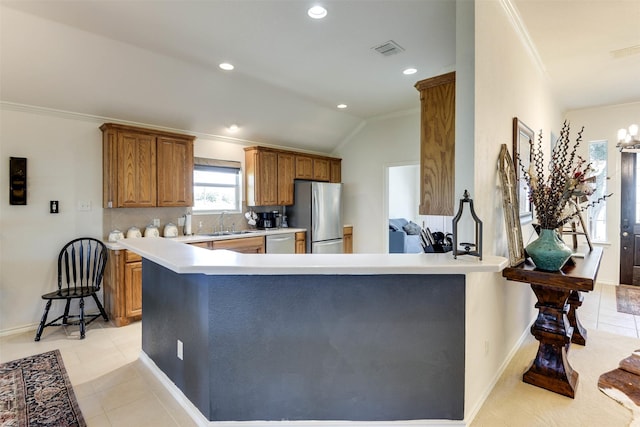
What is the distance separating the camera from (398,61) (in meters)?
3.43

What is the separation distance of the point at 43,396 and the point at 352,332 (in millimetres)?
2259

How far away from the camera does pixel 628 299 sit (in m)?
4.36

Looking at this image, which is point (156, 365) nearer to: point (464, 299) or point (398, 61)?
point (464, 299)

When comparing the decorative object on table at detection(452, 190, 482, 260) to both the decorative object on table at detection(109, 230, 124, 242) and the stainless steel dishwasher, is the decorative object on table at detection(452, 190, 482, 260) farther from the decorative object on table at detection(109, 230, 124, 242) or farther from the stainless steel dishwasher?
the decorative object on table at detection(109, 230, 124, 242)

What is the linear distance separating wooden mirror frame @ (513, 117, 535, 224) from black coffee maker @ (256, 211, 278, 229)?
145 inches

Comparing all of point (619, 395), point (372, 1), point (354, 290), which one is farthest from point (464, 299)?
point (372, 1)

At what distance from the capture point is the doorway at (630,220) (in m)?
4.88

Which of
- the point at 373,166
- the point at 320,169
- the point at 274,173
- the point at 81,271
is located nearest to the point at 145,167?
the point at 81,271

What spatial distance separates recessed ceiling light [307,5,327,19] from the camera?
2.45 m

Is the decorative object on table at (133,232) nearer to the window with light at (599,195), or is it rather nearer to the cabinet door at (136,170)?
the cabinet door at (136,170)

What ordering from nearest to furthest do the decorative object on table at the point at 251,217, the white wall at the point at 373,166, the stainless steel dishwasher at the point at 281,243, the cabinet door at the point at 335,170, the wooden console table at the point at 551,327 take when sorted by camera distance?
the wooden console table at the point at 551,327 < the stainless steel dishwasher at the point at 281,243 < the decorative object on table at the point at 251,217 < the white wall at the point at 373,166 < the cabinet door at the point at 335,170

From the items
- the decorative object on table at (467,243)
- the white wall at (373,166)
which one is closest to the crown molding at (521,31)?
the decorative object on table at (467,243)

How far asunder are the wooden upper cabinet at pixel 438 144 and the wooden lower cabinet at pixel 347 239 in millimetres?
3483

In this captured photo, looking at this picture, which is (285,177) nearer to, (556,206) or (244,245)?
(244,245)
